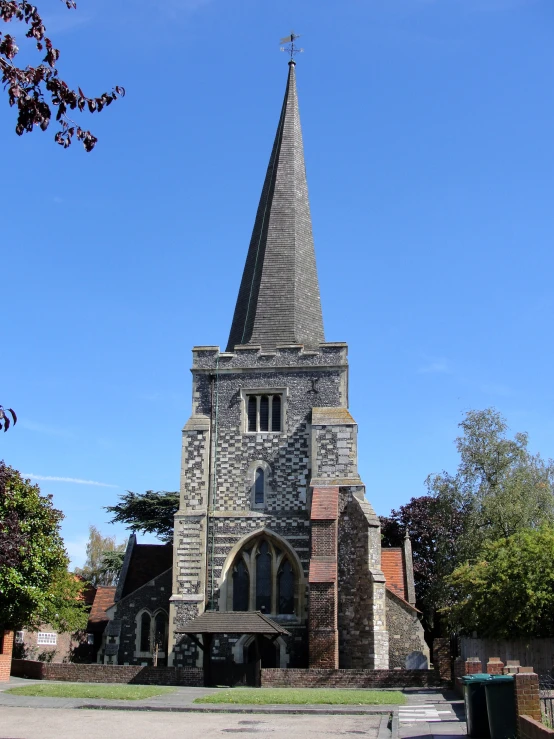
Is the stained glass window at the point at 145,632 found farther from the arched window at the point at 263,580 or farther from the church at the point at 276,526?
the arched window at the point at 263,580

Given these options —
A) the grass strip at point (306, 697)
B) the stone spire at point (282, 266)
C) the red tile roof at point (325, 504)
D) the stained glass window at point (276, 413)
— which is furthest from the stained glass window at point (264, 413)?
the grass strip at point (306, 697)

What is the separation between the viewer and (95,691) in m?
22.4

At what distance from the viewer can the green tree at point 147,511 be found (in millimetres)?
52750

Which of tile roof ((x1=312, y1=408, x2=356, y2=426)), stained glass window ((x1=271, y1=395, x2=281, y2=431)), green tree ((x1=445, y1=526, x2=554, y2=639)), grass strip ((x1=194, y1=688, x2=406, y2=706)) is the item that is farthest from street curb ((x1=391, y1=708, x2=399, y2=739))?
stained glass window ((x1=271, y1=395, x2=281, y2=431))

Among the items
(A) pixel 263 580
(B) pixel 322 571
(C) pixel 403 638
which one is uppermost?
→ (B) pixel 322 571

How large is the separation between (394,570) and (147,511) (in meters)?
20.3

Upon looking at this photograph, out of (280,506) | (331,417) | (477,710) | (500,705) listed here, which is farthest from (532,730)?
(331,417)

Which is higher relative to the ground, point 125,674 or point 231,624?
point 231,624

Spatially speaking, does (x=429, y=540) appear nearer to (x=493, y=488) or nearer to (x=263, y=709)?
(x=493, y=488)

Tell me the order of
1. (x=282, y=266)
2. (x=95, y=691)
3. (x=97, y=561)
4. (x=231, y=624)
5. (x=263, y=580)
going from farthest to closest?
(x=97, y=561), (x=282, y=266), (x=263, y=580), (x=231, y=624), (x=95, y=691)

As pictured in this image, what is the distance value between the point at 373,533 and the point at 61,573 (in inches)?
451

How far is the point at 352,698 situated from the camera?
20.3 m

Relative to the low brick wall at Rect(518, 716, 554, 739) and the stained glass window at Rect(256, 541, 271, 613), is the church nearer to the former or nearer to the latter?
the stained glass window at Rect(256, 541, 271, 613)

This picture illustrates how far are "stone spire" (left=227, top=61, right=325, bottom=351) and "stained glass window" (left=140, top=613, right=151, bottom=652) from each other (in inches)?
434
